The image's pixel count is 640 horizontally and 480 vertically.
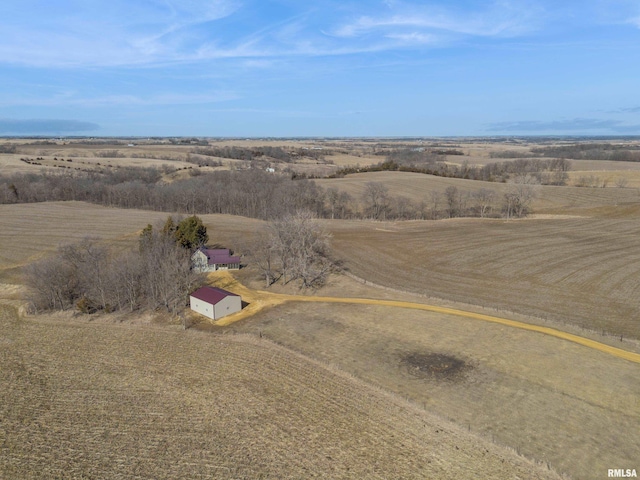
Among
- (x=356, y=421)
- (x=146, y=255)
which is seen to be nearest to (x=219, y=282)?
(x=146, y=255)

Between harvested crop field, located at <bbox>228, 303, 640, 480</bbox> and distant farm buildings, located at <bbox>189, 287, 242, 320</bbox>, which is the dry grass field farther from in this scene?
distant farm buildings, located at <bbox>189, 287, 242, 320</bbox>

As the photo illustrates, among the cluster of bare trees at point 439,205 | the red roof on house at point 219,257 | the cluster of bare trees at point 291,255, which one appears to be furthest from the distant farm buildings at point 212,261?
the cluster of bare trees at point 439,205

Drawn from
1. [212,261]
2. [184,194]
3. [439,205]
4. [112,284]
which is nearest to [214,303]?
[112,284]

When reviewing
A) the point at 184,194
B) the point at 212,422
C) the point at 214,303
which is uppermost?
the point at 184,194

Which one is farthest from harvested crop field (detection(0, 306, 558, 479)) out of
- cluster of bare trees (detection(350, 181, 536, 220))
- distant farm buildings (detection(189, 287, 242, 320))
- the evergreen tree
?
cluster of bare trees (detection(350, 181, 536, 220))

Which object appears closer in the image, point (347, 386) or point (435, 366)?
point (347, 386)

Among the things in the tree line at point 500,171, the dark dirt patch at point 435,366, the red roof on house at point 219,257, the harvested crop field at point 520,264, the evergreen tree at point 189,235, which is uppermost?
the tree line at point 500,171

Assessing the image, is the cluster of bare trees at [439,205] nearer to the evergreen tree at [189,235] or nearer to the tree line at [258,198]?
the tree line at [258,198]

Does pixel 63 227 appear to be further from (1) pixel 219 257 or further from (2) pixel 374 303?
(2) pixel 374 303
